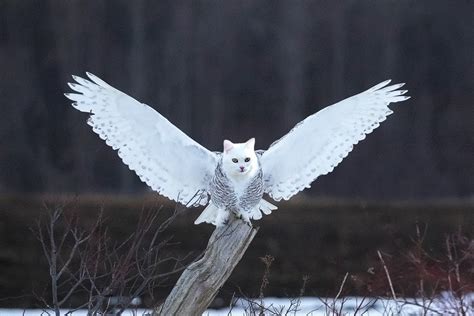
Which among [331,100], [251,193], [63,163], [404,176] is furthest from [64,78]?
[251,193]

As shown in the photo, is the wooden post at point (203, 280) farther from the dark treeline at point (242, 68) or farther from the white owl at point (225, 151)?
the dark treeline at point (242, 68)

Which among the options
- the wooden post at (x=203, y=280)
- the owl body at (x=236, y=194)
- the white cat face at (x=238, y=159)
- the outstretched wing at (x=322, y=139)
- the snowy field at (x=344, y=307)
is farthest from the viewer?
the outstretched wing at (x=322, y=139)

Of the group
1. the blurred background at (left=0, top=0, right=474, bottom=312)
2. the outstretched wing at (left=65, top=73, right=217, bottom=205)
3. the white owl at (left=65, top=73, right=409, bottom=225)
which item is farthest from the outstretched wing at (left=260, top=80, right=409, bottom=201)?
the blurred background at (left=0, top=0, right=474, bottom=312)

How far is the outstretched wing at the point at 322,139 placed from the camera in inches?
278

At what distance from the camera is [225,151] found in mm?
6785

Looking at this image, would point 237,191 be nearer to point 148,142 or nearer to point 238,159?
point 238,159

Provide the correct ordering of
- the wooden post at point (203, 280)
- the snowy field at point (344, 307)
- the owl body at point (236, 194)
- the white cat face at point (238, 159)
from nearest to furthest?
the wooden post at point (203, 280) → the snowy field at point (344, 307) → the white cat face at point (238, 159) → the owl body at point (236, 194)

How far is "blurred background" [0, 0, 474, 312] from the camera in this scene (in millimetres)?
19000

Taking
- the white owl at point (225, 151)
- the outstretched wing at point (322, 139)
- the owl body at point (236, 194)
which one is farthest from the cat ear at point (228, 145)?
the outstretched wing at point (322, 139)

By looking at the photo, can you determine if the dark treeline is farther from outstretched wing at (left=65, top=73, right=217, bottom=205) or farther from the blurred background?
outstretched wing at (left=65, top=73, right=217, bottom=205)

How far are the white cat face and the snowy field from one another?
697 millimetres

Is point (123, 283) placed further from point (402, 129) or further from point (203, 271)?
point (402, 129)

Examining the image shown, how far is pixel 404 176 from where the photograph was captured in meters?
18.8

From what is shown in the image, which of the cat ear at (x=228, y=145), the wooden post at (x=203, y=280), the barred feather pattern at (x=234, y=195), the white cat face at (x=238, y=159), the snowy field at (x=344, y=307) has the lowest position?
the snowy field at (x=344, y=307)
